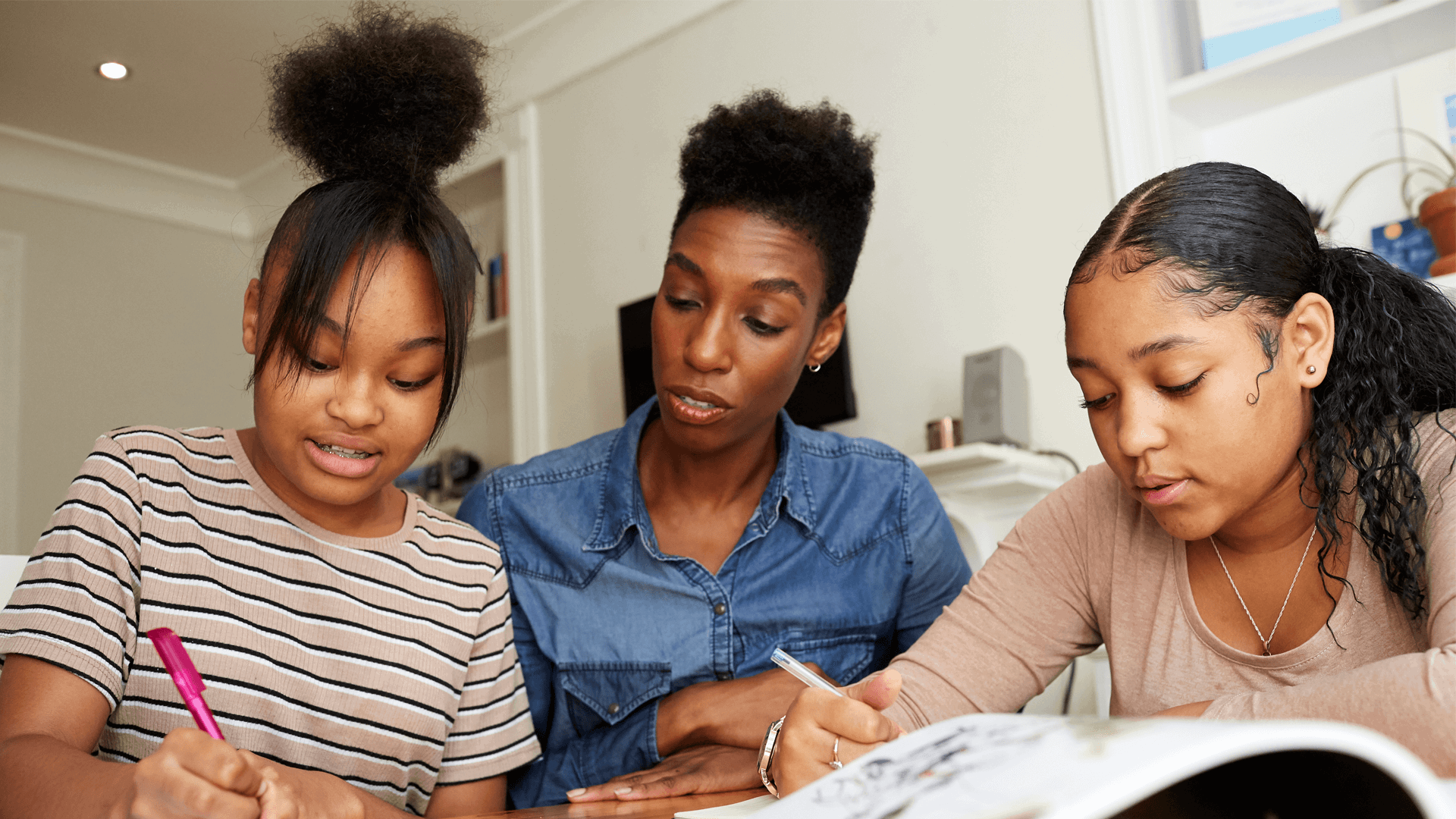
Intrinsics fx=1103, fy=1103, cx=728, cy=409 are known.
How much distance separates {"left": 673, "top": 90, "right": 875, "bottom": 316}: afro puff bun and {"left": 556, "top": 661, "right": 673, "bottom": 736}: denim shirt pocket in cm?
53

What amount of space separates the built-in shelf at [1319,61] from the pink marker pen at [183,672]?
2.03 metres

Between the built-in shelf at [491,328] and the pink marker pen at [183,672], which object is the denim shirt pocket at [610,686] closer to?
the pink marker pen at [183,672]

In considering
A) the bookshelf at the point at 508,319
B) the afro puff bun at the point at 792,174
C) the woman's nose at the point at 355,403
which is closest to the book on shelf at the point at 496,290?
the bookshelf at the point at 508,319

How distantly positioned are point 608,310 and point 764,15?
928mm

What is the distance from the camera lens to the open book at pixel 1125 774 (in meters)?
0.36

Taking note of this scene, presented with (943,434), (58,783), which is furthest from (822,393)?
(58,783)

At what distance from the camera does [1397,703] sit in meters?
0.65

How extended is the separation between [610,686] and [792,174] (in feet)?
2.25

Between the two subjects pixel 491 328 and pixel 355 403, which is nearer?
pixel 355 403

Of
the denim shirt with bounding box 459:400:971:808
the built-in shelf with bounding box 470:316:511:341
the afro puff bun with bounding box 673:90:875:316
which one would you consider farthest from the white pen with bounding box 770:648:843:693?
the built-in shelf with bounding box 470:316:511:341

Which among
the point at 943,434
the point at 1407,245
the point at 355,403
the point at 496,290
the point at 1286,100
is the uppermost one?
the point at 496,290

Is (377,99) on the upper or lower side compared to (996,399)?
upper

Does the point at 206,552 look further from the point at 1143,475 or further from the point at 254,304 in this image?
the point at 1143,475

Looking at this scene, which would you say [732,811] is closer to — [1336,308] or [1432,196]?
[1336,308]
